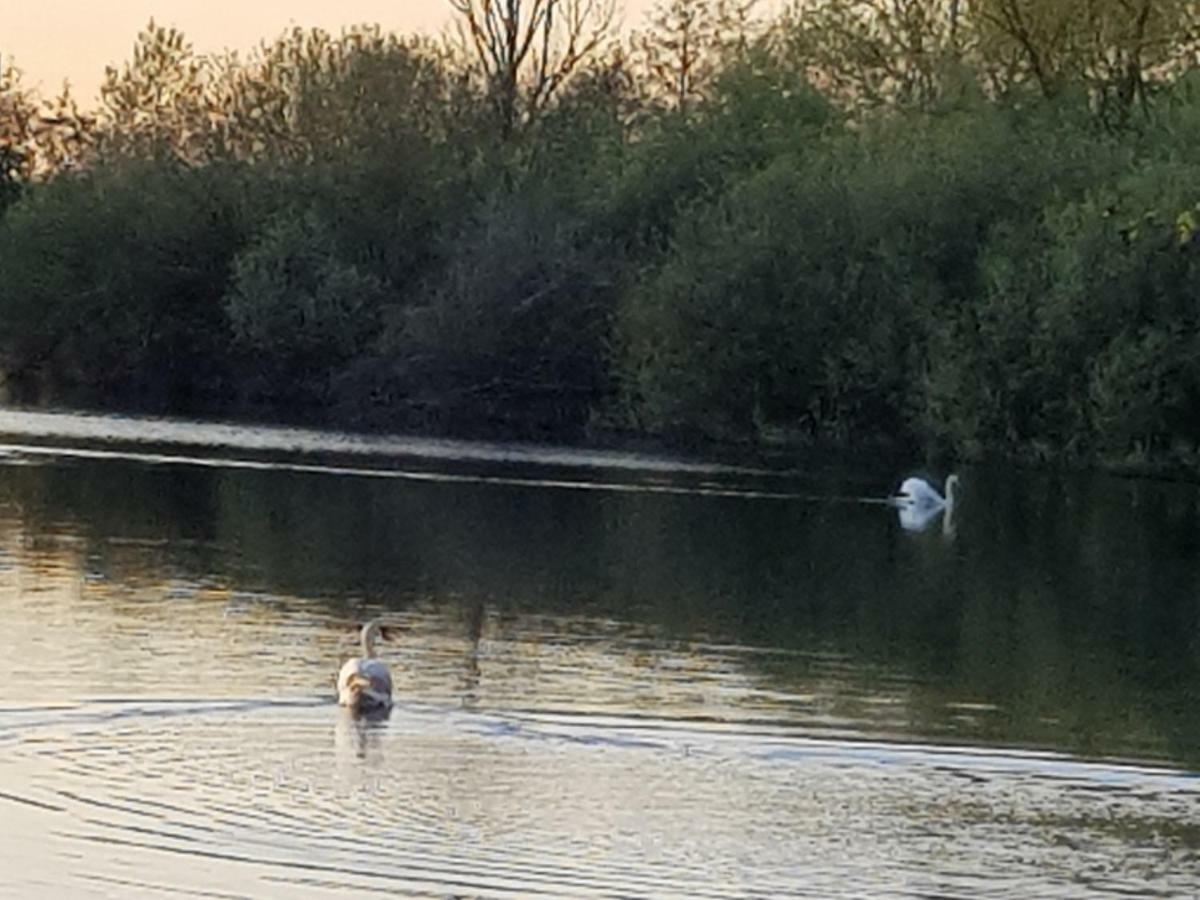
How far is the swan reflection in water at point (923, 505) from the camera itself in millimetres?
40188

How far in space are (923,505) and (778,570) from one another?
10.5 metres

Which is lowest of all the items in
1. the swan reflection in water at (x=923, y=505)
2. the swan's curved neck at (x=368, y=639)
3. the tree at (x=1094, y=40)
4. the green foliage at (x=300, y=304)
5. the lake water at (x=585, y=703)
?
the lake water at (x=585, y=703)

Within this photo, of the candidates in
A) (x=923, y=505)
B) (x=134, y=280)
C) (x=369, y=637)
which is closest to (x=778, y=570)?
(x=923, y=505)

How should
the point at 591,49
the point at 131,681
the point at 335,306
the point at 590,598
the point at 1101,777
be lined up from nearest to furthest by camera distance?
the point at 1101,777 < the point at 131,681 < the point at 590,598 < the point at 335,306 < the point at 591,49

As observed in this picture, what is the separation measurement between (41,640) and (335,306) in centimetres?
4488

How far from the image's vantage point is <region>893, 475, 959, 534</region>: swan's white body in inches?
1588

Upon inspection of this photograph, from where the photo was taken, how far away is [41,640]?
21.3 meters

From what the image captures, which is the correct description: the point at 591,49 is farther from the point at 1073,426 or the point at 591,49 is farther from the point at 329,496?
the point at 329,496

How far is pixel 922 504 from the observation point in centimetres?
4128

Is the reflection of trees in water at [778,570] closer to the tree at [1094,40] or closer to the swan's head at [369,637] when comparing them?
the swan's head at [369,637]

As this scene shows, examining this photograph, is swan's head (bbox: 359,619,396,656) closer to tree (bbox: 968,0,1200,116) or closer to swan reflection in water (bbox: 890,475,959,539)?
swan reflection in water (bbox: 890,475,959,539)

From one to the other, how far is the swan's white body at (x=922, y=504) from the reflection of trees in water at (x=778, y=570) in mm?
428

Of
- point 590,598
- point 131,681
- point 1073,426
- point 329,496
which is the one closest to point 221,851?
point 131,681

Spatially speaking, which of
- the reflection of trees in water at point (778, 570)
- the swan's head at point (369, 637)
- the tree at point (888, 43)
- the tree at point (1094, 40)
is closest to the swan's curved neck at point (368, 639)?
the swan's head at point (369, 637)
